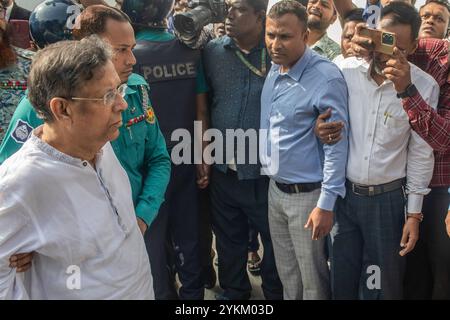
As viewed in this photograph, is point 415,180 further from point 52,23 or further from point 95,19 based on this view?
point 52,23

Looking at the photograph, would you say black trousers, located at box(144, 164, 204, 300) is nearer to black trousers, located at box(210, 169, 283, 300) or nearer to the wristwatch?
black trousers, located at box(210, 169, 283, 300)

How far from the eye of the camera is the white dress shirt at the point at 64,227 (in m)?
1.08

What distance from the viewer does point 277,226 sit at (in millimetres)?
2137

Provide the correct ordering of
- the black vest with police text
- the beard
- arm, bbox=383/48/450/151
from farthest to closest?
the beard, the black vest with police text, arm, bbox=383/48/450/151

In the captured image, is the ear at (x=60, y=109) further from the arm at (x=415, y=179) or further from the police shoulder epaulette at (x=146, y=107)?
the arm at (x=415, y=179)

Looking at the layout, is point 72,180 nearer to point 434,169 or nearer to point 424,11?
point 434,169

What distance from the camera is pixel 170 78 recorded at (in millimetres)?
2170

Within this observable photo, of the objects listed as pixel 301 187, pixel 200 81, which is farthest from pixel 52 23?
pixel 301 187

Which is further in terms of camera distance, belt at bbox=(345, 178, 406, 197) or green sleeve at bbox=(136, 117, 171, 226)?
belt at bbox=(345, 178, 406, 197)

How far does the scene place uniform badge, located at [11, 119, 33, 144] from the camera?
1385mm

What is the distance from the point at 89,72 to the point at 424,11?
7.50ft

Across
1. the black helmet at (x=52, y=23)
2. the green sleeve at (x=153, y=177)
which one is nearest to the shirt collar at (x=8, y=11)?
the black helmet at (x=52, y=23)

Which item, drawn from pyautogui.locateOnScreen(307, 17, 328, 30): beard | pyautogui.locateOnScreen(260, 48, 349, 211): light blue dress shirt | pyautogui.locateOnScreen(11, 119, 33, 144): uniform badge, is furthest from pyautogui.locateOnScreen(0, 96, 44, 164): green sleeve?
pyautogui.locateOnScreen(307, 17, 328, 30): beard

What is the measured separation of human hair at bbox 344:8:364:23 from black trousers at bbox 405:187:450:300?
3.26ft
